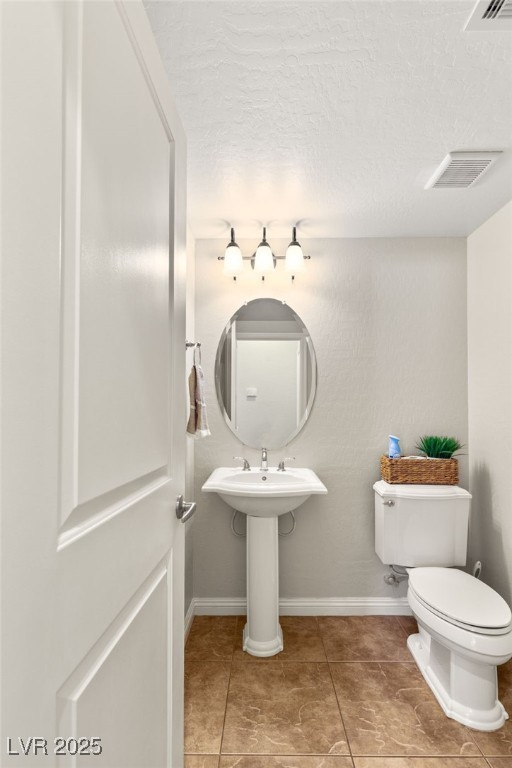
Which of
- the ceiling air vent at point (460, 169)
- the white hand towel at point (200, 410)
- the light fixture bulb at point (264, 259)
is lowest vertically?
the white hand towel at point (200, 410)

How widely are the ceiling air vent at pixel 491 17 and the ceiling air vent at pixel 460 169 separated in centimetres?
65

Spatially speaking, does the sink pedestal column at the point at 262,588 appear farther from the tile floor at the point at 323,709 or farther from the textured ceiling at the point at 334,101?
the textured ceiling at the point at 334,101

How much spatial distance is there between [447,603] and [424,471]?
0.75 m

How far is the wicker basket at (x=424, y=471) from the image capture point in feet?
8.34

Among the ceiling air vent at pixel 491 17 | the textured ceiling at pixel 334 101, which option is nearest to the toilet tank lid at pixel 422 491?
the textured ceiling at pixel 334 101

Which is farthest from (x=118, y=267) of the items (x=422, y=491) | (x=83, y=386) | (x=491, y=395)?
(x=491, y=395)

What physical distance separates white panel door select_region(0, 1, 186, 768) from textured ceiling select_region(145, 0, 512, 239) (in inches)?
19.3

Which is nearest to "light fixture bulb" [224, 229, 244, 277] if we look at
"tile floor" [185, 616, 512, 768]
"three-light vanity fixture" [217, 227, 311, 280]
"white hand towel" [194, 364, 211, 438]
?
→ "three-light vanity fixture" [217, 227, 311, 280]

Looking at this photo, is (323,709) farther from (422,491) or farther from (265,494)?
(422,491)

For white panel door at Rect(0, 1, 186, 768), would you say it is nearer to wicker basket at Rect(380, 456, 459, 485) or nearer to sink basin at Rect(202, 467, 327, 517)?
sink basin at Rect(202, 467, 327, 517)

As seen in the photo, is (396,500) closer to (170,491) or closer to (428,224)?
(428,224)

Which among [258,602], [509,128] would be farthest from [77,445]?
[258,602]

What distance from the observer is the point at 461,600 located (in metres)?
1.97

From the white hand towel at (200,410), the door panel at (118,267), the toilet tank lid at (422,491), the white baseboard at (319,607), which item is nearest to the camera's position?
the door panel at (118,267)
